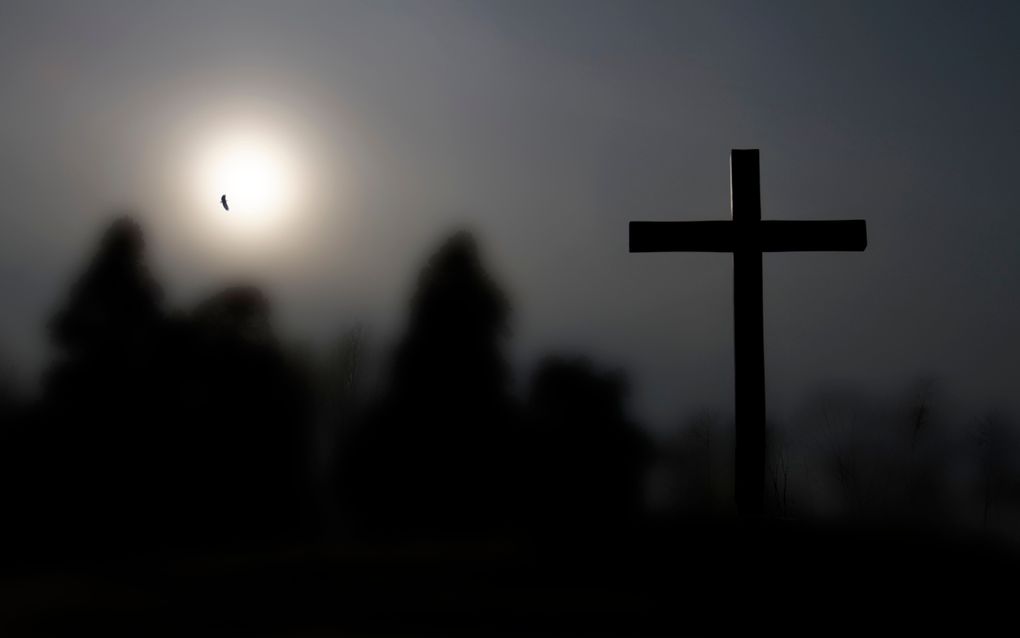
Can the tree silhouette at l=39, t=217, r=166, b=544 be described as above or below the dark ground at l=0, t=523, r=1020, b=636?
above

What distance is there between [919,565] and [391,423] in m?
11.8

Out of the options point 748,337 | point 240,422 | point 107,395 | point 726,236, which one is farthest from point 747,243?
point 107,395

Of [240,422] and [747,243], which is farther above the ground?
[747,243]

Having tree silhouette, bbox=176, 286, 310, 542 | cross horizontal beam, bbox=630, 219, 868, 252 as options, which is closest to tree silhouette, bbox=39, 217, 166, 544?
tree silhouette, bbox=176, 286, 310, 542

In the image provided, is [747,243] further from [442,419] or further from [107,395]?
[107,395]

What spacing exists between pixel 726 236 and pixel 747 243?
217mm

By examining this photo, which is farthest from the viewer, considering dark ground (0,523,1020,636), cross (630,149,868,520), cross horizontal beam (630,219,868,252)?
cross horizontal beam (630,219,868,252)

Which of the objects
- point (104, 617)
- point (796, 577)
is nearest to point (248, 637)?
point (104, 617)

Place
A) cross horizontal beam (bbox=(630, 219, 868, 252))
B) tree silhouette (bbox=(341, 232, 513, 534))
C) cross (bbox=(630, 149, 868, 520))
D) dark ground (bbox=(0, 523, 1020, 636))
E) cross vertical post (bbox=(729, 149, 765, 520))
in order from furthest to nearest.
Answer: tree silhouette (bbox=(341, 232, 513, 534)) → cross horizontal beam (bbox=(630, 219, 868, 252)) → cross (bbox=(630, 149, 868, 520)) → cross vertical post (bbox=(729, 149, 765, 520)) → dark ground (bbox=(0, 523, 1020, 636))

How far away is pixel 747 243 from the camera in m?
8.95

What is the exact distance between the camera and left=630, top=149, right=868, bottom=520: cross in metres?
8.68

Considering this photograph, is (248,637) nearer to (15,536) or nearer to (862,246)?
(862,246)

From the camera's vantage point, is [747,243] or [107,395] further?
[107,395]

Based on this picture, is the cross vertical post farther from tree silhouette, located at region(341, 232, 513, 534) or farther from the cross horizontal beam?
tree silhouette, located at region(341, 232, 513, 534)
